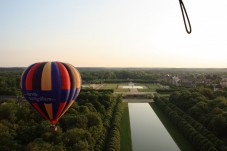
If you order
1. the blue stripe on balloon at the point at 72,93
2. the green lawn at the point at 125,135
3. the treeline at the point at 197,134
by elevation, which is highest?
the blue stripe on balloon at the point at 72,93

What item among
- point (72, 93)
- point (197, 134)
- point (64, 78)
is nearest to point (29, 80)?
point (64, 78)

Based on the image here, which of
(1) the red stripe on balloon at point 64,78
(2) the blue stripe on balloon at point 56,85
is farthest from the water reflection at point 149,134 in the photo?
(1) the red stripe on balloon at point 64,78

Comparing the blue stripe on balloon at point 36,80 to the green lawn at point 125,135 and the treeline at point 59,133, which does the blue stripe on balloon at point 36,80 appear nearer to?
the treeline at point 59,133

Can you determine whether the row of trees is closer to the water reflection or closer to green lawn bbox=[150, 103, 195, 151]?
green lawn bbox=[150, 103, 195, 151]

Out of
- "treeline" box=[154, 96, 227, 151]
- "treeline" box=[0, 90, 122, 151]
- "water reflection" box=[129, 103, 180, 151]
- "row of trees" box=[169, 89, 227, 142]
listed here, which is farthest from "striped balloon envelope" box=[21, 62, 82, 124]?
"row of trees" box=[169, 89, 227, 142]

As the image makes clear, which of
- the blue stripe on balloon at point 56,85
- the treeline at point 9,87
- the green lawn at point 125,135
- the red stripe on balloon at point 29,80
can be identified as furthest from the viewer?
the treeline at point 9,87

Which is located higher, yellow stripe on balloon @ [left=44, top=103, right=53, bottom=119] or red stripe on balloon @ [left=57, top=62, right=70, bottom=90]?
red stripe on balloon @ [left=57, top=62, right=70, bottom=90]

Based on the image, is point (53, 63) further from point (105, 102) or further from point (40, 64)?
point (105, 102)

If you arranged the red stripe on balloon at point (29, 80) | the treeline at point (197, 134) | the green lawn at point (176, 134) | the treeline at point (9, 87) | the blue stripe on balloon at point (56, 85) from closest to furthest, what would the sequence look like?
1. the red stripe on balloon at point (29, 80)
2. the blue stripe on balloon at point (56, 85)
3. the treeline at point (197, 134)
4. the green lawn at point (176, 134)
5. the treeline at point (9, 87)
